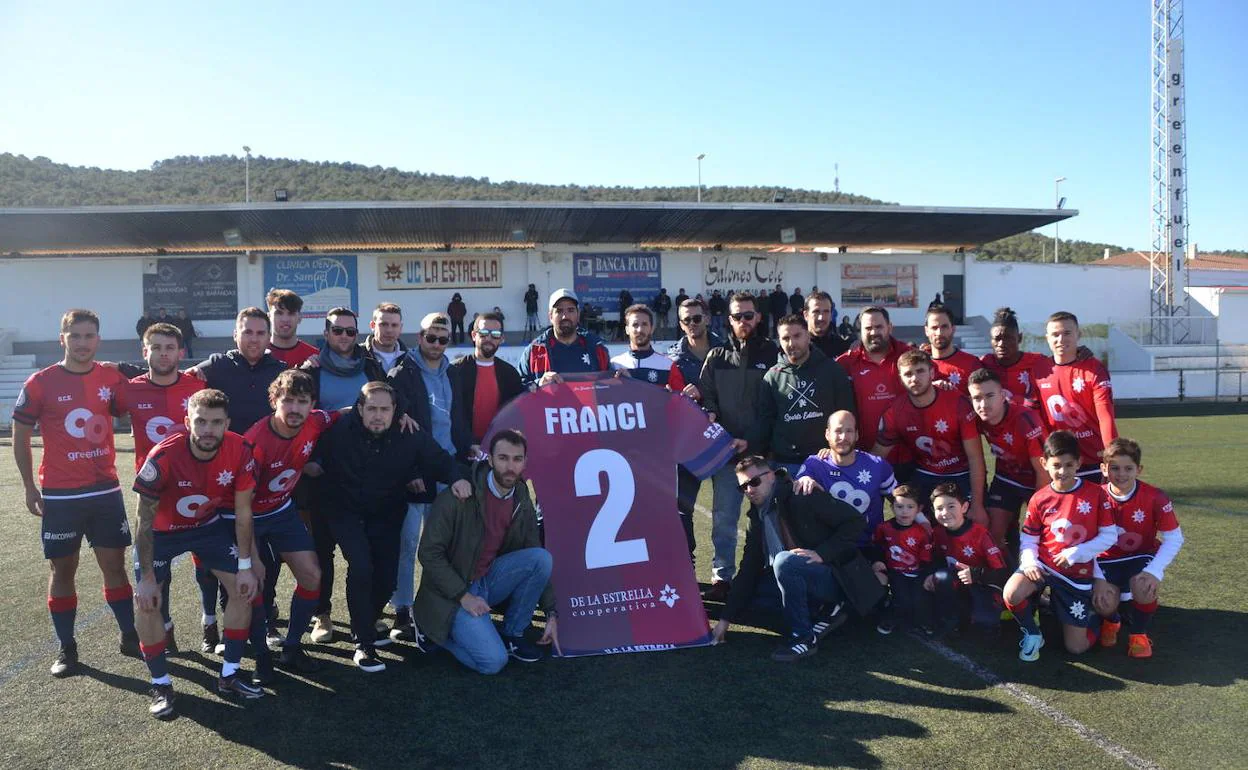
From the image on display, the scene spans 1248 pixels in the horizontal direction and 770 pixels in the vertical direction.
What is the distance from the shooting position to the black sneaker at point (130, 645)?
5.21 m

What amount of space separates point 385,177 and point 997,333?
3241 inches

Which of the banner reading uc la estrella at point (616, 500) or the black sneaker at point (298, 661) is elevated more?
the banner reading uc la estrella at point (616, 500)

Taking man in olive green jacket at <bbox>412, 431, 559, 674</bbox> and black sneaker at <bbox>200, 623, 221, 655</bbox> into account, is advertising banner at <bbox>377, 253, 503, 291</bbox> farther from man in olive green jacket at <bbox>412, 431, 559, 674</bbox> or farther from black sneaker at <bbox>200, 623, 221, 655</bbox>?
man in olive green jacket at <bbox>412, 431, 559, 674</bbox>

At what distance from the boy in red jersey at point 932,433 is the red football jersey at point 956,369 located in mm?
305

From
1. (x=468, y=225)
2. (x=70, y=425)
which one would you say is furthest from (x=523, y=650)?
(x=468, y=225)

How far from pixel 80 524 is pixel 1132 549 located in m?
6.13

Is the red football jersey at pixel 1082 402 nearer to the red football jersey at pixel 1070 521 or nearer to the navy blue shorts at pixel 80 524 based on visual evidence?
the red football jersey at pixel 1070 521

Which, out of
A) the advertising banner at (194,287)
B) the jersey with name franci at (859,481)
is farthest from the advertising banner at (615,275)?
the jersey with name franci at (859,481)

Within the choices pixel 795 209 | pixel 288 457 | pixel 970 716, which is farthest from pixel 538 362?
pixel 795 209

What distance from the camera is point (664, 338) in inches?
1168

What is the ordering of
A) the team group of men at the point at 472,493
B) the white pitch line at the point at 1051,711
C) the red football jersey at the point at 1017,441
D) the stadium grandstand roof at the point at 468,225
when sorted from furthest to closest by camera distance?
the stadium grandstand roof at the point at 468,225, the red football jersey at the point at 1017,441, the team group of men at the point at 472,493, the white pitch line at the point at 1051,711

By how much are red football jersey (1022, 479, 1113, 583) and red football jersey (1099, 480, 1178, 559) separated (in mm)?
80

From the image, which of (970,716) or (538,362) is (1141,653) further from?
(538,362)

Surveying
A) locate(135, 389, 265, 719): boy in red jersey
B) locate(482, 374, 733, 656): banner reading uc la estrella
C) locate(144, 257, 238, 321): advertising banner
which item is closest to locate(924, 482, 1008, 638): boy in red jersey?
locate(482, 374, 733, 656): banner reading uc la estrella
